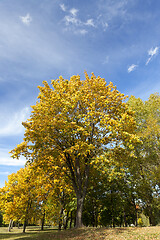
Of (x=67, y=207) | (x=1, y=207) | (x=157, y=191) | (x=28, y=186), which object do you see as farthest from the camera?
(x=1, y=207)

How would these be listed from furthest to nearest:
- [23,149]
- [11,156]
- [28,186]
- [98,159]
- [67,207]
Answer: [28,186] < [67,207] < [23,149] < [11,156] < [98,159]

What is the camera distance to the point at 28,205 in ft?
89.8

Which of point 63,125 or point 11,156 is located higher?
point 63,125

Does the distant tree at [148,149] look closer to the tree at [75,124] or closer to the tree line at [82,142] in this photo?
the tree line at [82,142]

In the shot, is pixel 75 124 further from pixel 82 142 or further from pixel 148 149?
pixel 148 149

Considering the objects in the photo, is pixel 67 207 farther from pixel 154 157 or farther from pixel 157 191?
pixel 154 157

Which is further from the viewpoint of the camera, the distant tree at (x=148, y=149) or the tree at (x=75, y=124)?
the distant tree at (x=148, y=149)

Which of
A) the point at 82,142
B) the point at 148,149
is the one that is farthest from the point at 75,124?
the point at 148,149

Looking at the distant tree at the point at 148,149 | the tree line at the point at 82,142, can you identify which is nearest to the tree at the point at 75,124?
the tree line at the point at 82,142

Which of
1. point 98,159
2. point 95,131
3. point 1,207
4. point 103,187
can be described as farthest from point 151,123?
point 1,207

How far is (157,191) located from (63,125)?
1636 cm

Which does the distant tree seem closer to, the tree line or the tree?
the tree line

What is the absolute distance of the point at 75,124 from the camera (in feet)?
46.8

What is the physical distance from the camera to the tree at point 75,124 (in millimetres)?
13512
